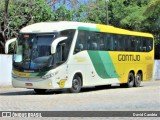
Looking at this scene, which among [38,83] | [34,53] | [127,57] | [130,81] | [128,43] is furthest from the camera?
[130,81]

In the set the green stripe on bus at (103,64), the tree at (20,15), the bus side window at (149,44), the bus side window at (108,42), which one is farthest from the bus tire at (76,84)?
the tree at (20,15)

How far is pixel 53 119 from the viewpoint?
11367mm

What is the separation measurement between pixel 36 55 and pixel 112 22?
29.6 m

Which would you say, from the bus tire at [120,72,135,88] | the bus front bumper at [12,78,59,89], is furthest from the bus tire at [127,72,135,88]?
the bus front bumper at [12,78,59,89]

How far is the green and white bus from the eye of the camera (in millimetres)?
20547

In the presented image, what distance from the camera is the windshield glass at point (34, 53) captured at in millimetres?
20531

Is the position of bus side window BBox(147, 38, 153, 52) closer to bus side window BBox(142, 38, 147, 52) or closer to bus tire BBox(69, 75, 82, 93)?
bus side window BBox(142, 38, 147, 52)

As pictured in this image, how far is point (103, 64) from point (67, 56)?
153 inches

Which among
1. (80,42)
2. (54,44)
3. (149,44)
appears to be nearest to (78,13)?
(149,44)

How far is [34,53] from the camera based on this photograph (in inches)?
818

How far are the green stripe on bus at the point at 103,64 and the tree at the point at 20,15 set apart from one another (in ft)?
34.2

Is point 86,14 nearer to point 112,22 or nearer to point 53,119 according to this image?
point 112,22

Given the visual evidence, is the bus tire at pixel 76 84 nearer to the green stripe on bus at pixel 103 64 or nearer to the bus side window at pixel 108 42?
the green stripe on bus at pixel 103 64

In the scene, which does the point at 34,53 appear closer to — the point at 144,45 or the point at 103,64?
the point at 103,64
